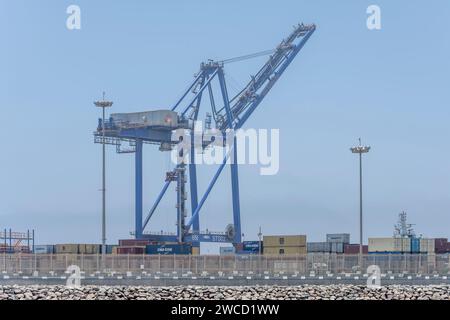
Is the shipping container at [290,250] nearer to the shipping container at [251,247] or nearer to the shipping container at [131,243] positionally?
the shipping container at [251,247]

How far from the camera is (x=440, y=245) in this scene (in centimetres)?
8500

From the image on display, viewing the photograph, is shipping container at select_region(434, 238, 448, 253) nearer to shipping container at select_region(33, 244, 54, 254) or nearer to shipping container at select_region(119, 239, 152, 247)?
shipping container at select_region(119, 239, 152, 247)

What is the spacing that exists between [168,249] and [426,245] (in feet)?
60.5

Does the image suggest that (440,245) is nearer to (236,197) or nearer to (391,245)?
(391,245)

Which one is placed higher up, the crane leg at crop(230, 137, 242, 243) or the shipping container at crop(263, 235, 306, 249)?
the crane leg at crop(230, 137, 242, 243)

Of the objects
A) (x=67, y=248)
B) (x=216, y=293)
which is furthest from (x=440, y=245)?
(x=216, y=293)

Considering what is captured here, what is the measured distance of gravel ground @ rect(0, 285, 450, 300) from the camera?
144ft

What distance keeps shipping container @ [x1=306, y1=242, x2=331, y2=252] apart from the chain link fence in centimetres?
1571

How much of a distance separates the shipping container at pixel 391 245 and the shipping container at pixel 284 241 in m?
5.31

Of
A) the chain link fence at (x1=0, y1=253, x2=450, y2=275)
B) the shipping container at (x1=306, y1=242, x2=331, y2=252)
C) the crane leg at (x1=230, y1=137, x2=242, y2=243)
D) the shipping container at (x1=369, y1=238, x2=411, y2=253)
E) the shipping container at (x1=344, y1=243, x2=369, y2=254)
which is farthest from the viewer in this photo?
the crane leg at (x1=230, y1=137, x2=242, y2=243)

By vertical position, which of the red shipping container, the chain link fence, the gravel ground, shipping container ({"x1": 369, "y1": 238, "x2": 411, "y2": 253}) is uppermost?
shipping container ({"x1": 369, "y1": 238, "x2": 411, "y2": 253})

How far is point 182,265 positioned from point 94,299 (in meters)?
23.9

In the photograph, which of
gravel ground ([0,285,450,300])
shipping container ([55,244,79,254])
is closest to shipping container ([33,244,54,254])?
shipping container ([55,244,79,254])
